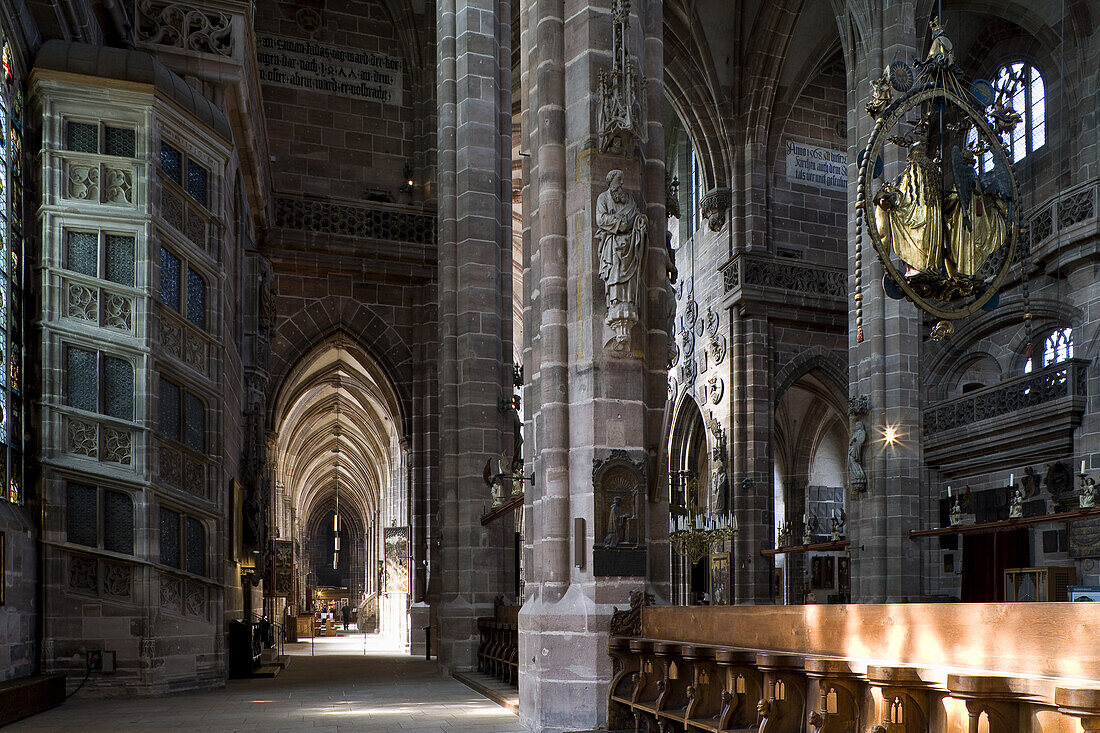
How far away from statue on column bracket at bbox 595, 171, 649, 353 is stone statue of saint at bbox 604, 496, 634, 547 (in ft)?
4.62

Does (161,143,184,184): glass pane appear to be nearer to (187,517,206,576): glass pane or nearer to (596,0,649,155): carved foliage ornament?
(187,517,206,576): glass pane

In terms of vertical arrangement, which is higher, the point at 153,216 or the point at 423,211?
the point at 423,211

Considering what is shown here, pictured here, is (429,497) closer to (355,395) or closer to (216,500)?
(216,500)

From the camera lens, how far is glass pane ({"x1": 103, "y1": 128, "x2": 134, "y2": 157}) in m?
13.1

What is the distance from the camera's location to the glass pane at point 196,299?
1407 centimetres

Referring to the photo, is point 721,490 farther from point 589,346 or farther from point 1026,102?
point 589,346

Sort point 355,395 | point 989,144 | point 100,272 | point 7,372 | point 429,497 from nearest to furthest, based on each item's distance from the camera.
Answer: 1. point 989,144
2. point 7,372
3. point 100,272
4. point 429,497
5. point 355,395

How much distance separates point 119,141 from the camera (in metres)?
13.1

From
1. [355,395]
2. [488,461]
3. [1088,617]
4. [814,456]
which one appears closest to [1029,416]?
[488,461]

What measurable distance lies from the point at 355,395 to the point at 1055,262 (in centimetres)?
2594

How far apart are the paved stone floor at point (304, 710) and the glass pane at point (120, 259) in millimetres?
4808

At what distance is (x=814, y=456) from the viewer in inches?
1334

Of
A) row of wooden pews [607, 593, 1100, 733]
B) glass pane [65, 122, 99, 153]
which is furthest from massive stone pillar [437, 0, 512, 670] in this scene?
row of wooden pews [607, 593, 1100, 733]

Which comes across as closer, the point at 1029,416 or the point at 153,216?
the point at 153,216
